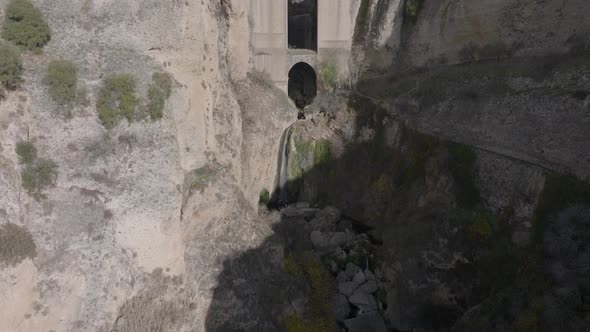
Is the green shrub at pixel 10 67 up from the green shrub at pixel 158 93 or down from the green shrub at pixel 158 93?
up

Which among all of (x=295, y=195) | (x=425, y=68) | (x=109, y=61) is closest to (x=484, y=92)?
(x=425, y=68)

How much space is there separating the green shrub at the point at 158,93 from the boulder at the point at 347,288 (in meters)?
11.0

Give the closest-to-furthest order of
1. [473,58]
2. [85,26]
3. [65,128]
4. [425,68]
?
[65,128]
[85,26]
[473,58]
[425,68]

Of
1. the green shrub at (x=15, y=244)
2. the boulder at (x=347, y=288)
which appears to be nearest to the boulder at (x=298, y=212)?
the boulder at (x=347, y=288)

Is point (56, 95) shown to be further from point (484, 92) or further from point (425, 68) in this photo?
point (425, 68)

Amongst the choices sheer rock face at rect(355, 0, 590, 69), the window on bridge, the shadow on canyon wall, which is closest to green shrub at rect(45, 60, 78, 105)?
the shadow on canyon wall

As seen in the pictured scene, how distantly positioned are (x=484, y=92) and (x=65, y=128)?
17.9 meters

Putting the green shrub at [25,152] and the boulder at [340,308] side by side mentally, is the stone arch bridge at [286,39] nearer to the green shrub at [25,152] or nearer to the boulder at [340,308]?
the boulder at [340,308]

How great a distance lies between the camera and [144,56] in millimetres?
14820

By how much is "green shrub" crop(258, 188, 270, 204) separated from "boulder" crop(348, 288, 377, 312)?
25.3ft

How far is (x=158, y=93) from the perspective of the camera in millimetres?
14672

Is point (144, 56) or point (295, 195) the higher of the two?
point (144, 56)

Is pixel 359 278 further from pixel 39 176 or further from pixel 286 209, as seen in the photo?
pixel 39 176

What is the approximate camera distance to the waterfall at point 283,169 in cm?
2472
